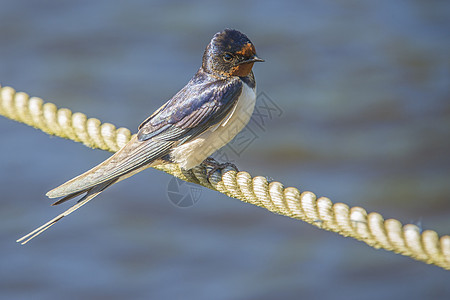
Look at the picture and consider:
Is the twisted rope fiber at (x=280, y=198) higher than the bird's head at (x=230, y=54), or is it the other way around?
the bird's head at (x=230, y=54)

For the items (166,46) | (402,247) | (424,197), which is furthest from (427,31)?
(402,247)

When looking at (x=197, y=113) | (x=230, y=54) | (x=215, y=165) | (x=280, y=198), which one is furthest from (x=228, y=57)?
(x=280, y=198)

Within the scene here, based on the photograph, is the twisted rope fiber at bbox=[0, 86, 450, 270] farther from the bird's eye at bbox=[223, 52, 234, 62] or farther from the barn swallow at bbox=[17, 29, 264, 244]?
the bird's eye at bbox=[223, 52, 234, 62]

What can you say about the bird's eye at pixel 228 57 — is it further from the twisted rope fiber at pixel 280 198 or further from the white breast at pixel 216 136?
the twisted rope fiber at pixel 280 198

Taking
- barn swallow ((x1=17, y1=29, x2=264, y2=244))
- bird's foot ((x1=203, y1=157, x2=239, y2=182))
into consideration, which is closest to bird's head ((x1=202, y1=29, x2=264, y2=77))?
barn swallow ((x1=17, y1=29, x2=264, y2=244))

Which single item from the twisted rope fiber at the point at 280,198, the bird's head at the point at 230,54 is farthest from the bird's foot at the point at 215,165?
the bird's head at the point at 230,54
